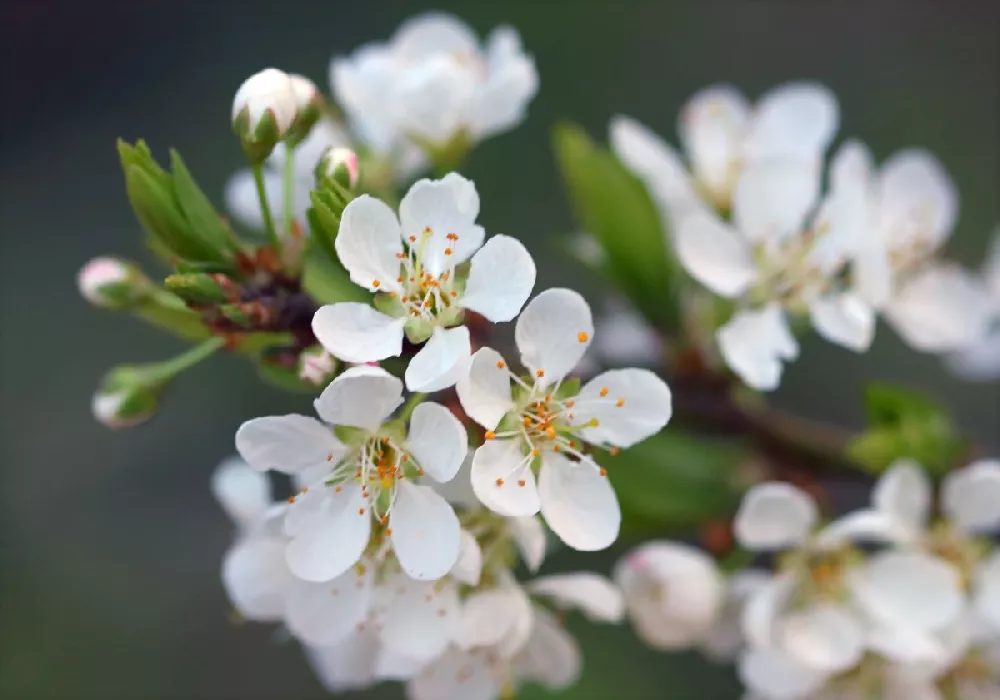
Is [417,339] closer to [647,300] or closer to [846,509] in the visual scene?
[647,300]

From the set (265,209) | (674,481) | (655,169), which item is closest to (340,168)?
(265,209)

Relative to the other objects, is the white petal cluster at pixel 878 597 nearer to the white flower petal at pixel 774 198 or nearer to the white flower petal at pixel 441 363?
the white flower petal at pixel 774 198

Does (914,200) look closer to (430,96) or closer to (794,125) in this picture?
(794,125)

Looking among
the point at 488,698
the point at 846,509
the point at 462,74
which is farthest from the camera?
the point at 846,509

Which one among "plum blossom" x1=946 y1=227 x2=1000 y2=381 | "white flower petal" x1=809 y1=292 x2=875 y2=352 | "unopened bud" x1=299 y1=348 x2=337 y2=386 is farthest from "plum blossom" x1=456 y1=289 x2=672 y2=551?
"plum blossom" x1=946 y1=227 x2=1000 y2=381

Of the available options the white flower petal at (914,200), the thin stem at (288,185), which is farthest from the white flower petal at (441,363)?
the white flower petal at (914,200)

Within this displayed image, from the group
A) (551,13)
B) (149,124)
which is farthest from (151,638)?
(551,13)

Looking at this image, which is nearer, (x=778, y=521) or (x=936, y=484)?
(x=778, y=521)
